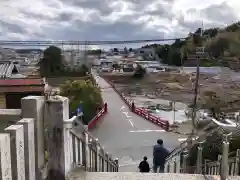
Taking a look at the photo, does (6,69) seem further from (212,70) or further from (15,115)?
(212,70)

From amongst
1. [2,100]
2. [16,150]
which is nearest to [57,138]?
[16,150]

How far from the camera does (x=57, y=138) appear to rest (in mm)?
4730

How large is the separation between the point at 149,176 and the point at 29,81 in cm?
1132

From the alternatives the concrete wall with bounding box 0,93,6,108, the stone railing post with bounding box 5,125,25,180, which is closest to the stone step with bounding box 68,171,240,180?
the stone railing post with bounding box 5,125,25,180

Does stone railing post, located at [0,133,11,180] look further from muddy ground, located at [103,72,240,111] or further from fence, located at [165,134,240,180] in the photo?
muddy ground, located at [103,72,240,111]

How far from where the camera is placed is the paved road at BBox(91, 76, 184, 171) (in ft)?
46.6

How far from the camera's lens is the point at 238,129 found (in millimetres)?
5227

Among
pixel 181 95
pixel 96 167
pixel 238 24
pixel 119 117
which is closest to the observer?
pixel 96 167

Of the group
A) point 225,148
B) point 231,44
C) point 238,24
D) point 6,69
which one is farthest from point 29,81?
point 238,24

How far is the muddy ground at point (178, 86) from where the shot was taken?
37703 millimetres

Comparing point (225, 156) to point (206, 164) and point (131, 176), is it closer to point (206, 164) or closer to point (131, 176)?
point (131, 176)

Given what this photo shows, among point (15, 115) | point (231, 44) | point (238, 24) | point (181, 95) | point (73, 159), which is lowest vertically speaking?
point (181, 95)

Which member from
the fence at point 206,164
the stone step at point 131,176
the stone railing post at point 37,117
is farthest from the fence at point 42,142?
the fence at point 206,164

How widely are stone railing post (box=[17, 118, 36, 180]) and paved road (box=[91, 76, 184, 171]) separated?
7.36 metres
